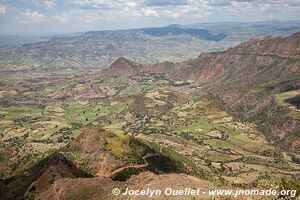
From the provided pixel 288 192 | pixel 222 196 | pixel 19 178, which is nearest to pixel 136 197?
pixel 222 196

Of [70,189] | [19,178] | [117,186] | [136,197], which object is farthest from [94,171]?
[136,197]

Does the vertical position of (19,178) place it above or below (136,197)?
below

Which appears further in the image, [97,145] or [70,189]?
[97,145]

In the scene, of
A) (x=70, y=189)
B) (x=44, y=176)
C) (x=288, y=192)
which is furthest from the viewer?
(x=44, y=176)

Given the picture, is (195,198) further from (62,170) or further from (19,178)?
(19,178)

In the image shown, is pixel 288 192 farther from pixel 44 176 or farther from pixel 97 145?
pixel 97 145

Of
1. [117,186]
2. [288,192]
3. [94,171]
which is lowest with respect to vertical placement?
[94,171]

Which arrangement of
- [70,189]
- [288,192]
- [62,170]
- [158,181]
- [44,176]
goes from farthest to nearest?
[62,170]
[44,176]
[70,189]
[158,181]
[288,192]

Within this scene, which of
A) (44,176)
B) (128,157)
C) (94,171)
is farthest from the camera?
(128,157)

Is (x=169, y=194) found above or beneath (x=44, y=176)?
above
